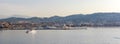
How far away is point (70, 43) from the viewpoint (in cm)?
2850

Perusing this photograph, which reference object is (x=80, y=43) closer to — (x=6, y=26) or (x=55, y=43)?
(x=55, y=43)

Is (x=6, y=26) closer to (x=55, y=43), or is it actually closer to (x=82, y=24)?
(x=82, y=24)

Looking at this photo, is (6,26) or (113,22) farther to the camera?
(113,22)

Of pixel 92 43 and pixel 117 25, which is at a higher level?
pixel 92 43

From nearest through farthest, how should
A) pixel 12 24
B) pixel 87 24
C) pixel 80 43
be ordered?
pixel 80 43
pixel 12 24
pixel 87 24

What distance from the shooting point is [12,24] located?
277 feet

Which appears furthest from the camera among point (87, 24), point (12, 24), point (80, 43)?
point (87, 24)

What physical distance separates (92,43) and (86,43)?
21.1 inches

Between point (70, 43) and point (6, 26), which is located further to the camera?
point (6, 26)

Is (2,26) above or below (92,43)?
below

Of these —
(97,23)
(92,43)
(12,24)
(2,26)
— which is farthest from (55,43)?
(97,23)

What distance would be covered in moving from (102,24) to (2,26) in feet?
91.1

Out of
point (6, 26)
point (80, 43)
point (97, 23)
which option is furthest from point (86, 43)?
point (97, 23)

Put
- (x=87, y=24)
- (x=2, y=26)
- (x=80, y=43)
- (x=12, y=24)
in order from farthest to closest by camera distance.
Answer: (x=87, y=24) < (x=12, y=24) < (x=2, y=26) < (x=80, y=43)
